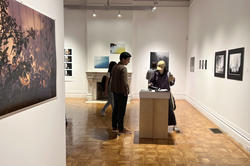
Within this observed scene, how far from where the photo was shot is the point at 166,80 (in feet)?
15.7

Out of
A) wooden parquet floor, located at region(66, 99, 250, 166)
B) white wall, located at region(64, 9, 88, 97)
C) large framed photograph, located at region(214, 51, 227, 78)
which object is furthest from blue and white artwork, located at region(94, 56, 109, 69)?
large framed photograph, located at region(214, 51, 227, 78)

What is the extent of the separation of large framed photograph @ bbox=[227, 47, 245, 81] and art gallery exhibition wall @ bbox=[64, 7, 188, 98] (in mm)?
4943

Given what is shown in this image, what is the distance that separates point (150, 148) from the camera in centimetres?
396

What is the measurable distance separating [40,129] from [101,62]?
7.40 metres

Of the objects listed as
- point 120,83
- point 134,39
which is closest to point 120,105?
point 120,83

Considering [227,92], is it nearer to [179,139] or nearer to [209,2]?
[179,139]

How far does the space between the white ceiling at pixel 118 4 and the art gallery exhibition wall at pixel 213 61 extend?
1358 mm

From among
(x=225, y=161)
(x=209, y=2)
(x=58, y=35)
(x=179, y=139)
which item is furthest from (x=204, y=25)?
(x=58, y=35)

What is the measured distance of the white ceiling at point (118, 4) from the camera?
8.70 m

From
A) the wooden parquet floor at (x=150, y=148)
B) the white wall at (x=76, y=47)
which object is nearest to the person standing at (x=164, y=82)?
the wooden parquet floor at (x=150, y=148)

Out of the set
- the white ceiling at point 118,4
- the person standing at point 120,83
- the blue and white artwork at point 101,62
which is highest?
the white ceiling at point 118,4

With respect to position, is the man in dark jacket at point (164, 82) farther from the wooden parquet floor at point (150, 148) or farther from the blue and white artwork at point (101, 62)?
the blue and white artwork at point (101, 62)

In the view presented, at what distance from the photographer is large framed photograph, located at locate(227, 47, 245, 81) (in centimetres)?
424

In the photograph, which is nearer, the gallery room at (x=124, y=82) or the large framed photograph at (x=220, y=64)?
the gallery room at (x=124, y=82)
